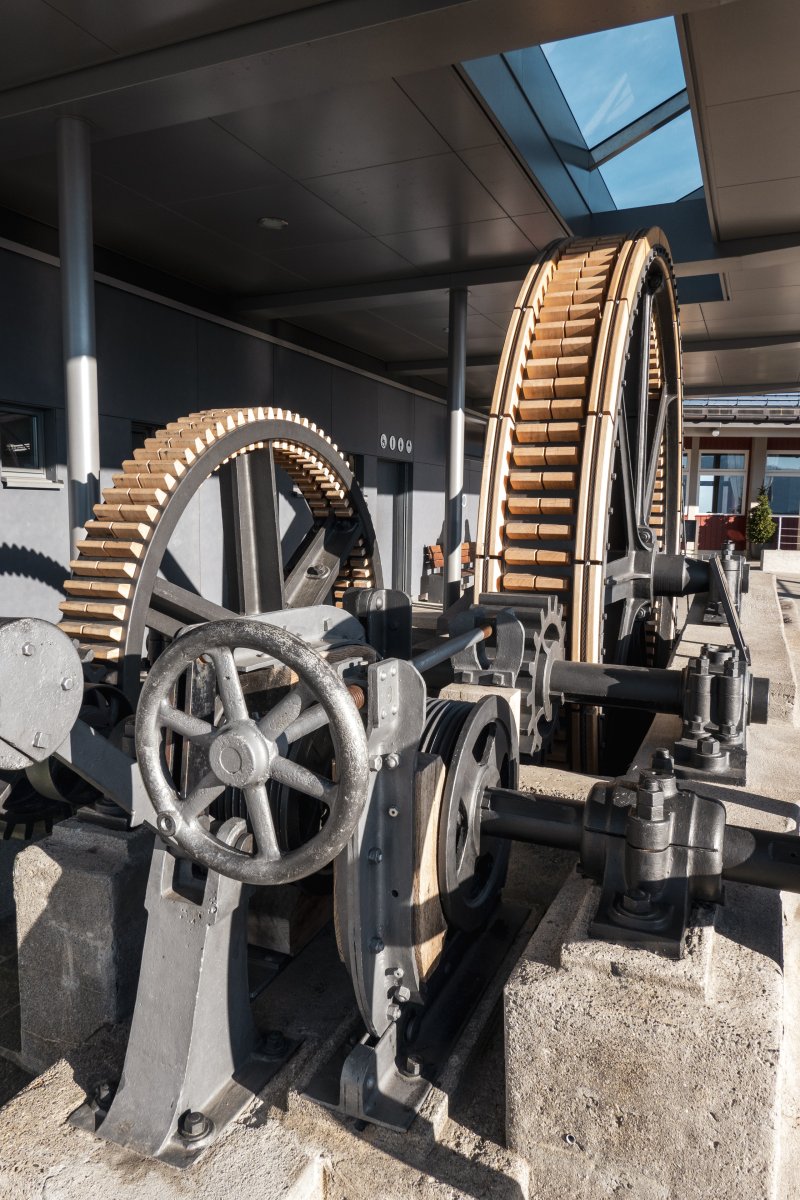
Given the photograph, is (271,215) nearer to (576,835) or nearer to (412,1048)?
(576,835)

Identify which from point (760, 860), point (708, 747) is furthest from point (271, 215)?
point (760, 860)

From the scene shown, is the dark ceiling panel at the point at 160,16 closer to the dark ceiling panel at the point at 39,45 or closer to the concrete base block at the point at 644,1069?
the dark ceiling panel at the point at 39,45

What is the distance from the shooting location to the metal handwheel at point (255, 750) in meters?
1.77

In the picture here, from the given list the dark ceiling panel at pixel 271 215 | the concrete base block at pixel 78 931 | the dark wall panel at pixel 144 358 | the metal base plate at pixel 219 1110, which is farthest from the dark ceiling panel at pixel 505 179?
the metal base plate at pixel 219 1110

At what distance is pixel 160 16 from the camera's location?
4707mm

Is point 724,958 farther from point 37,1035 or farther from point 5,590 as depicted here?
point 5,590

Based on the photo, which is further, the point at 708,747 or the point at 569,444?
the point at 569,444

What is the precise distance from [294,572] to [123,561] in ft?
7.20

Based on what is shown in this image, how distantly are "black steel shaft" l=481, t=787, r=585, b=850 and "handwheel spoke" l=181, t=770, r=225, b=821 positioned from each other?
891mm

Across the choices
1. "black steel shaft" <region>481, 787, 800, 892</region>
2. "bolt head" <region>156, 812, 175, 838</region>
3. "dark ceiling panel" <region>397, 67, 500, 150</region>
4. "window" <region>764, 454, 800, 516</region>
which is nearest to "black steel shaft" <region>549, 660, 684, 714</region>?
"black steel shaft" <region>481, 787, 800, 892</region>

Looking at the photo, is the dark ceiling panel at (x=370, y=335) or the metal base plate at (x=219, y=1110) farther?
the dark ceiling panel at (x=370, y=335)

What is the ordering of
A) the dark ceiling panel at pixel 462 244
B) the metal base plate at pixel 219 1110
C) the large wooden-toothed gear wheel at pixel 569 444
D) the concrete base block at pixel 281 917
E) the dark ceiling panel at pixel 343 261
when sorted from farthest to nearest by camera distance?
the dark ceiling panel at pixel 343 261, the dark ceiling panel at pixel 462 244, the large wooden-toothed gear wheel at pixel 569 444, the concrete base block at pixel 281 917, the metal base plate at pixel 219 1110

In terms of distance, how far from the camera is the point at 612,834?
2.22 metres

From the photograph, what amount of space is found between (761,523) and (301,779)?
87.5ft
